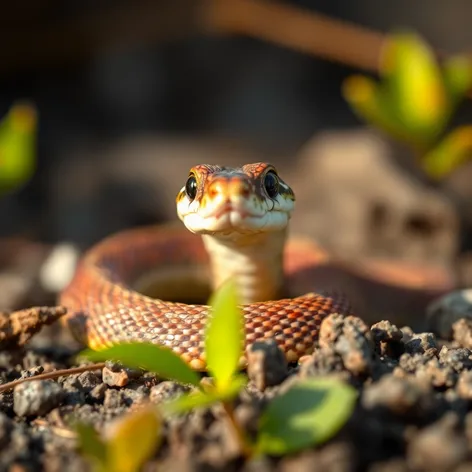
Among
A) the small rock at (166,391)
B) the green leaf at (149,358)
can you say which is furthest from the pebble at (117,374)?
Answer: the green leaf at (149,358)

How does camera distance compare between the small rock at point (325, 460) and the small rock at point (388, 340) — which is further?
the small rock at point (388, 340)

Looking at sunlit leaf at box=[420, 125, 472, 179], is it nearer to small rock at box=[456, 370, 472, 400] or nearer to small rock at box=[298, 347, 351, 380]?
small rock at box=[456, 370, 472, 400]

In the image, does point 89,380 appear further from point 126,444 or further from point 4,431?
point 126,444

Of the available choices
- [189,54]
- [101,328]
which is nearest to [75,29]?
[189,54]

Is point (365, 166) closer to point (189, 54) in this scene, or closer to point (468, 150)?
point (468, 150)

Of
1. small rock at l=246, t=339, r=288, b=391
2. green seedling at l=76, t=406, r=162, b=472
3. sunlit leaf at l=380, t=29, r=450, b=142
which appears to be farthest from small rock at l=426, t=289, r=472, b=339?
sunlit leaf at l=380, t=29, r=450, b=142

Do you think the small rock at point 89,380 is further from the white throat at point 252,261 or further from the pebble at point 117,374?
the white throat at point 252,261

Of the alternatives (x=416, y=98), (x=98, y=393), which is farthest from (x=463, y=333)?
(x=416, y=98)
